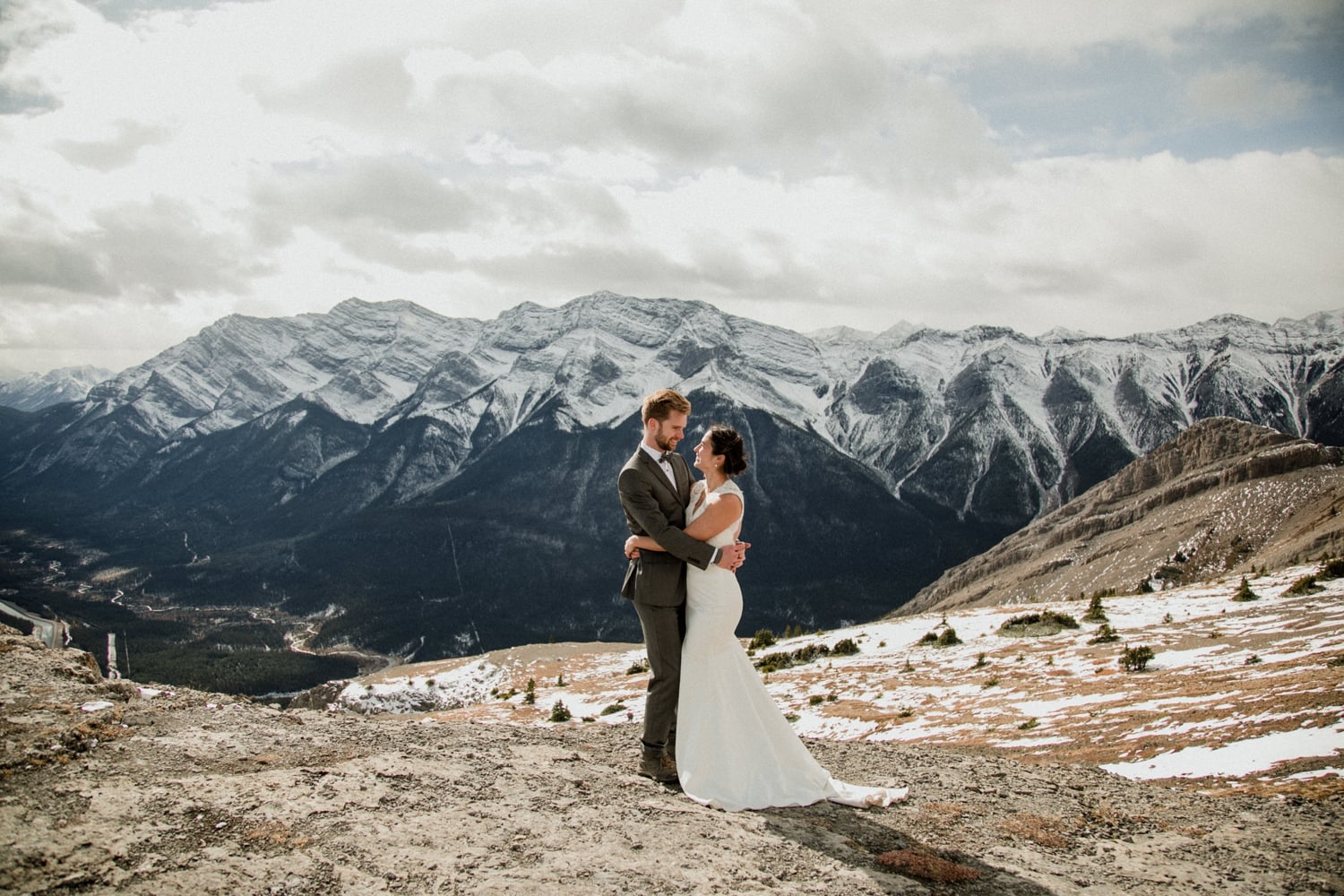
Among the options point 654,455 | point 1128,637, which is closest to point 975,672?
point 1128,637

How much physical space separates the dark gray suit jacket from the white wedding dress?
0.73ft

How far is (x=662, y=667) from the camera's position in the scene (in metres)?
10.7

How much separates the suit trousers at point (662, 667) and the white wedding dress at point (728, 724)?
17cm

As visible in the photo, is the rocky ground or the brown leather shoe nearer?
the rocky ground

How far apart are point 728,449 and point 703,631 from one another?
2.46 m

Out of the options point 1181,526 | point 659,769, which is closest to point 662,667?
point 659,769

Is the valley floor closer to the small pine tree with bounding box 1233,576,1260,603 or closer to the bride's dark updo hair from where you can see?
the bride's dark updo hair

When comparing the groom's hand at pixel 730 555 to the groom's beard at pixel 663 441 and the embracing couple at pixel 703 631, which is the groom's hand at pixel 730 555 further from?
the groom's beard at pixel 663 441

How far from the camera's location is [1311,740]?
503 inches

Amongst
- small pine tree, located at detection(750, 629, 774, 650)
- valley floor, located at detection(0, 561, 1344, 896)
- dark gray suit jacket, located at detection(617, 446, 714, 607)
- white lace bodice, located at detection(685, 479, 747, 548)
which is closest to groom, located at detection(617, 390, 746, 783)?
dark gray suit jacket, located at detection(617, 446, 714, 607)

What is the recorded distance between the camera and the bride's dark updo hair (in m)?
10.4

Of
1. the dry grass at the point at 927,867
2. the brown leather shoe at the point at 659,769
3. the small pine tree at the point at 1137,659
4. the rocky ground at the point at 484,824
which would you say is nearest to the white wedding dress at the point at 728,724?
the rocky ground at the point at 484,824

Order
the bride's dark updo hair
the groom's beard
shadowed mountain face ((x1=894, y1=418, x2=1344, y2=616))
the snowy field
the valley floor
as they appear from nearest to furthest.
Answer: the valley floor
the bride's dark updo hair
the groom's beard
the snowy field
shadowed mountain face ((x1=894, y1=418, x2=1344, y2=616))

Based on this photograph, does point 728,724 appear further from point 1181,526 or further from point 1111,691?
point 1181,526
